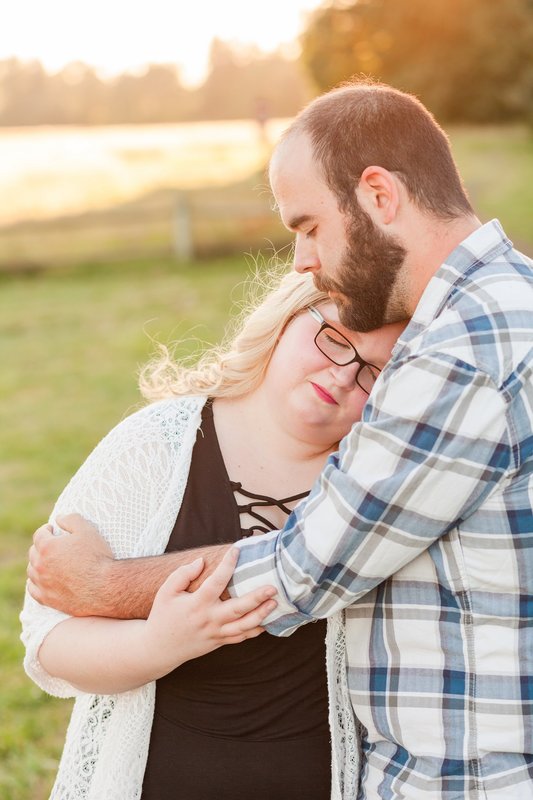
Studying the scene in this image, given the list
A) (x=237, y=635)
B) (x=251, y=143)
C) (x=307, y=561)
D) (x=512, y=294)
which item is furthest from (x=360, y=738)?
(x=251, y=143)

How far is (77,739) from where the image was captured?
92.4 inches

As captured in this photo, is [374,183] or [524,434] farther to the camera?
[374,183]

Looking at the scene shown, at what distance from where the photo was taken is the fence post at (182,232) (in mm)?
15992

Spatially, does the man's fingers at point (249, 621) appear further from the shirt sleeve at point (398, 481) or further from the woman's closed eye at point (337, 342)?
the woman's closed eye at point (337, 342)

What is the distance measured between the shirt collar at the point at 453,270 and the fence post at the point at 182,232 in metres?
14.3

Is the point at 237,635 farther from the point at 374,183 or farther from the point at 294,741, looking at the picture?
the point at 374,183

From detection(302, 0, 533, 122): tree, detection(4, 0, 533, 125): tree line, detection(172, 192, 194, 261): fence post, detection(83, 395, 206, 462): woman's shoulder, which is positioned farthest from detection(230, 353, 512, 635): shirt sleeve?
detection(302, 0, 533, 122): tree

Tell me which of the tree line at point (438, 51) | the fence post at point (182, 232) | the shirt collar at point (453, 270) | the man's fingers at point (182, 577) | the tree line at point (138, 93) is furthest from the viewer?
the tree line at point (138, 93)

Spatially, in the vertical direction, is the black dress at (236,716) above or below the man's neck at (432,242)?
below

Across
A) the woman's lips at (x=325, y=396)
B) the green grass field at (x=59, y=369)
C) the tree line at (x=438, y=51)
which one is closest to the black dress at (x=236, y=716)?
the woman's lips at (x=325, y=396)

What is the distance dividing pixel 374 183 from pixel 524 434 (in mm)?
580

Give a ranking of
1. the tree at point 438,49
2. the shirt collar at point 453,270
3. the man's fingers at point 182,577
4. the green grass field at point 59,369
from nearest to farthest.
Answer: the shirt collar at point 453,270 < the man's fingers at point 182,577 < the green grass field at point 59,369 < the tree at point 438,49

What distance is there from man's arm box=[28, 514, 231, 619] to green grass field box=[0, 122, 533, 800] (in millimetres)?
1778

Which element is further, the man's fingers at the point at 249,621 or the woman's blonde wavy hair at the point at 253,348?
the woman's blonde wavy hair at the point at 253,348
